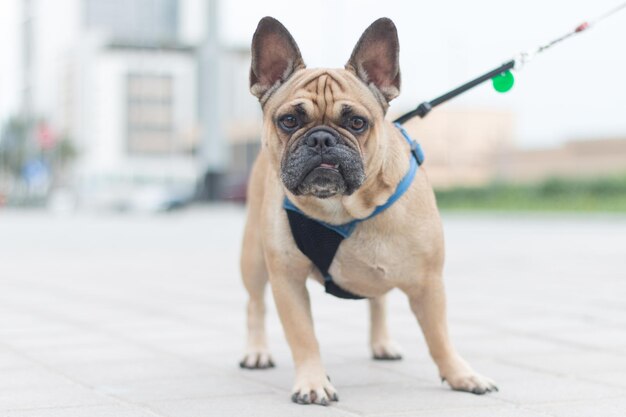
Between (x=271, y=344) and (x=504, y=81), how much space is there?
195cm

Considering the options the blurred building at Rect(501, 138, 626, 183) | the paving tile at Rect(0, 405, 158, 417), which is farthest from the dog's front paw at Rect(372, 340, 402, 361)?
the blurred building at Rect(501, 138, 626, 183)

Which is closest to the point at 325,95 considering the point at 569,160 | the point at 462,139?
the point at 569,160

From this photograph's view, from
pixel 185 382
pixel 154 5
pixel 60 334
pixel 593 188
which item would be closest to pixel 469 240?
pixel 60 334

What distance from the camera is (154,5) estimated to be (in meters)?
140

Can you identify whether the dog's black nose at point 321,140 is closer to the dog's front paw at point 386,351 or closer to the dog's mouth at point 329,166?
the dog's mouth at point 329,166

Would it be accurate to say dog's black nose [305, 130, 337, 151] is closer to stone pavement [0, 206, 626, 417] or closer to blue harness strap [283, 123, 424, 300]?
blue harness strap [283, 123, 424, 300]

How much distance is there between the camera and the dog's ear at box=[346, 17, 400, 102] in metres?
4.00

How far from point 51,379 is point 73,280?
544 cm

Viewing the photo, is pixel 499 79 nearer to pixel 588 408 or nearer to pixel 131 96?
pixel 588 408

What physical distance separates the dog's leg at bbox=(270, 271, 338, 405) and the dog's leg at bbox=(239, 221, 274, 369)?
2.05 feet

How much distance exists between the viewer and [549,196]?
119ft

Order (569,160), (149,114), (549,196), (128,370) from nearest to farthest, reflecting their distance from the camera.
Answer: (128,370)
(549,196)
(569,160)
(149,114)

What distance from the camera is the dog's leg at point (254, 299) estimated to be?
484 centimetres

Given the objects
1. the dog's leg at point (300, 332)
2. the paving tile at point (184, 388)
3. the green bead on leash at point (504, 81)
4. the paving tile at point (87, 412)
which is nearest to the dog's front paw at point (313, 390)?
the dog's leg at point (300, 332)
